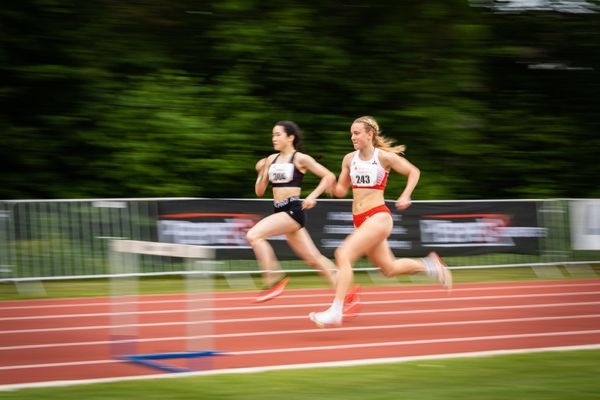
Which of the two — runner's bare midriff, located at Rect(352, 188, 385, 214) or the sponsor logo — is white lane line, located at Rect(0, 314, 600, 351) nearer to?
runner's bare midriff, located at Rect(352, 188, 385, 214)

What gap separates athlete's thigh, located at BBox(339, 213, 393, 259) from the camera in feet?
28.7

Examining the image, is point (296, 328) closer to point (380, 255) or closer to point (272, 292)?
point (272, 292)

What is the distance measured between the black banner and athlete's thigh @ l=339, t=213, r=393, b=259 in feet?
14.2

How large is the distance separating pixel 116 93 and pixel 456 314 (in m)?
9.26

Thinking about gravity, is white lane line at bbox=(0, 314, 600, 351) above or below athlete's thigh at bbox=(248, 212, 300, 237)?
below

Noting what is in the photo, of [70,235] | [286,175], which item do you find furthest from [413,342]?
[70,235]

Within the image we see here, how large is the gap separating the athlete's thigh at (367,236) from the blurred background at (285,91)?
8.33 m

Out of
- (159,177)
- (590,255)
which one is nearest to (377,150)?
(590,255)

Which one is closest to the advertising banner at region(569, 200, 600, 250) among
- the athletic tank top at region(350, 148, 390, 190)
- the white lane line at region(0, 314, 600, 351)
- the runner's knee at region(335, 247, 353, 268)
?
the white lane line at region(0, 314, 600, 351)

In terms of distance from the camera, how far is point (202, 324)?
27.7 ft

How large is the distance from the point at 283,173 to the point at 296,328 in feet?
6.12

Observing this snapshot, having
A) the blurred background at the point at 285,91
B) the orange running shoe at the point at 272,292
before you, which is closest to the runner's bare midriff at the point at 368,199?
the orange running shoe at the point at 272,292

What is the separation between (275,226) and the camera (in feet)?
33.2

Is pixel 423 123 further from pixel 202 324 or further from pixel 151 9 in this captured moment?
pixel 202 324
